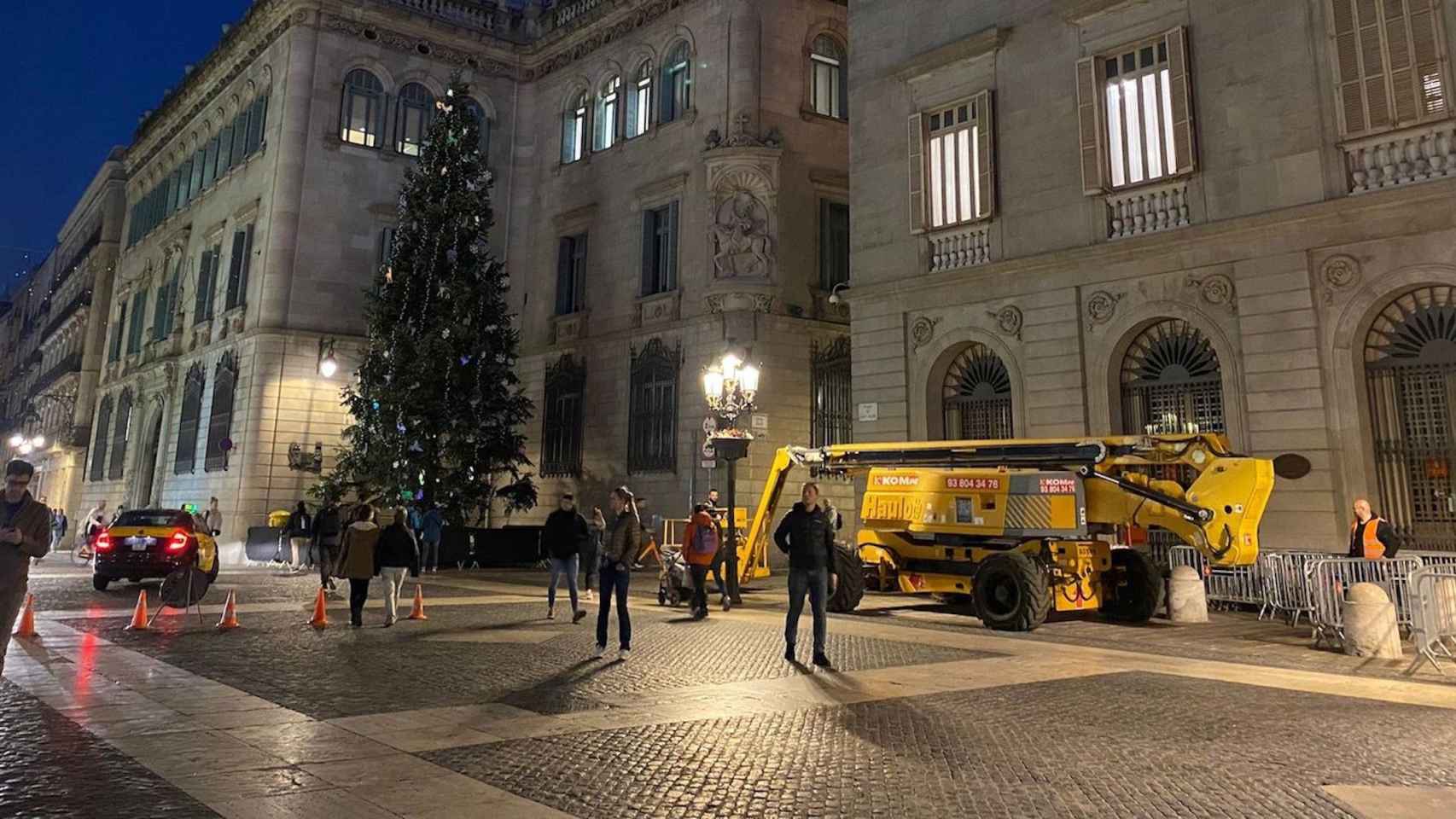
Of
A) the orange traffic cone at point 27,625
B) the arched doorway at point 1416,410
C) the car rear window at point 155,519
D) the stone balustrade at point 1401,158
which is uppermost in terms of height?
the stone balustrade at point 1401,158

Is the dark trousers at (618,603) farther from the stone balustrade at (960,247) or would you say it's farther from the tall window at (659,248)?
the tall window at (659,248)

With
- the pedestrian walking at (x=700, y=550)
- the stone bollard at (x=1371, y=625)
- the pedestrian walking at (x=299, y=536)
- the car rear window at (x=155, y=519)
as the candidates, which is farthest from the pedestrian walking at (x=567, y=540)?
the pedestrian walking at (x=299, y=536)

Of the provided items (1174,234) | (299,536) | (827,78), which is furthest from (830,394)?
(299,536)

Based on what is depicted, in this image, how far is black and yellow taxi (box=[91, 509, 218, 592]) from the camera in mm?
17266

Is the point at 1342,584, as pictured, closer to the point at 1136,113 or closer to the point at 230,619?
the point at 1136,113

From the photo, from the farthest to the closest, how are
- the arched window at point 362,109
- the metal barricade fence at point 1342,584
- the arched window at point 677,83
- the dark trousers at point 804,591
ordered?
1. the arched window at point 362,109
2. the arched window at point 677,83
3. the metal barricade fence at point 1342,584
4. the dark trousers at point 804,591

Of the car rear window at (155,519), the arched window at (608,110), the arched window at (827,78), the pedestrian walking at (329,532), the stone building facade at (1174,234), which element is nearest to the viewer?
the stone building facade at (1174,234)

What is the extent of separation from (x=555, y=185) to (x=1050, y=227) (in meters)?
19.2

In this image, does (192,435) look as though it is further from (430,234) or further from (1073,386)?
(1073,386)

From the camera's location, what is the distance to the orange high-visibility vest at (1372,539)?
12336 millimetres

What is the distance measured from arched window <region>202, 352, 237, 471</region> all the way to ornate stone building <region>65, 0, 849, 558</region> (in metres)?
0.12

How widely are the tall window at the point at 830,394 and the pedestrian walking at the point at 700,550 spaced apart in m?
11.6

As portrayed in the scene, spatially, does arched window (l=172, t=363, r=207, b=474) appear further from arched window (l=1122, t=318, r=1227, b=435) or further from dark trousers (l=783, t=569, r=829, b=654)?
arched window (l=1122, t=318, r=1227, b=435)

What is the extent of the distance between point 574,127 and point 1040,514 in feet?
79.7
